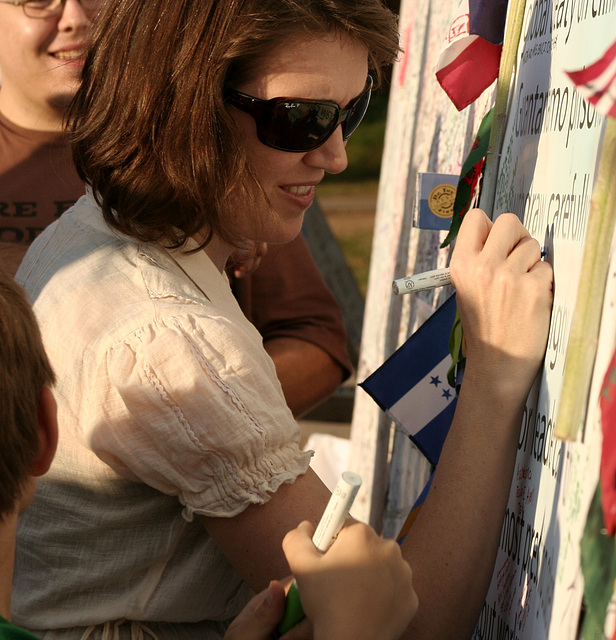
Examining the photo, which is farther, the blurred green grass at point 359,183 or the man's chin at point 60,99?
the blurred green grass at point 359,183

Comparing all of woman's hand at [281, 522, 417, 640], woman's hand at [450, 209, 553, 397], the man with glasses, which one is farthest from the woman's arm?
the man with glasses

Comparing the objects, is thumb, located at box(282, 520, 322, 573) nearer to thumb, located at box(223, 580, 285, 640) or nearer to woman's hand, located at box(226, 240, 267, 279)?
thumb, located at box(223, 580, 285, 640)

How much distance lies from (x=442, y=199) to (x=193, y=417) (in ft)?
2.82

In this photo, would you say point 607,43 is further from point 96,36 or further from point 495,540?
point 96,36

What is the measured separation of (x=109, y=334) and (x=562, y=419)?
595mm

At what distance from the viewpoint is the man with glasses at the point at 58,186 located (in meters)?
2.20

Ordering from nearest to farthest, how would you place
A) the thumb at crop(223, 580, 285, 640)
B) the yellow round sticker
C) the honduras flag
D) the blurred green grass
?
the thumb at crop(223, 580, 285, 640)
the honduras flag
the yellow round sticker
the blurred green grass

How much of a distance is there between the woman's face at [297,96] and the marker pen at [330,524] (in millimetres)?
611

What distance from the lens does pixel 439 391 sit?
153cm

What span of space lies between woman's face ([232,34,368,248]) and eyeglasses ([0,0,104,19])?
3.63 feet

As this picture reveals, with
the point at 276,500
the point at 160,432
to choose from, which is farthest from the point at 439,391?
the point at 160,432

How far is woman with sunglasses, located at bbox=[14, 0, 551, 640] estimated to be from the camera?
1115 mm

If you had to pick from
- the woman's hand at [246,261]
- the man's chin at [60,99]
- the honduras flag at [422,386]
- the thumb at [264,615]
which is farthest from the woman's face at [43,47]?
the thumb at [264,615]

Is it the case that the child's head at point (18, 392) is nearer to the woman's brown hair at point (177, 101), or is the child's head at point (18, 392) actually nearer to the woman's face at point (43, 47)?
the woman's brown hair at point (177, 101)
